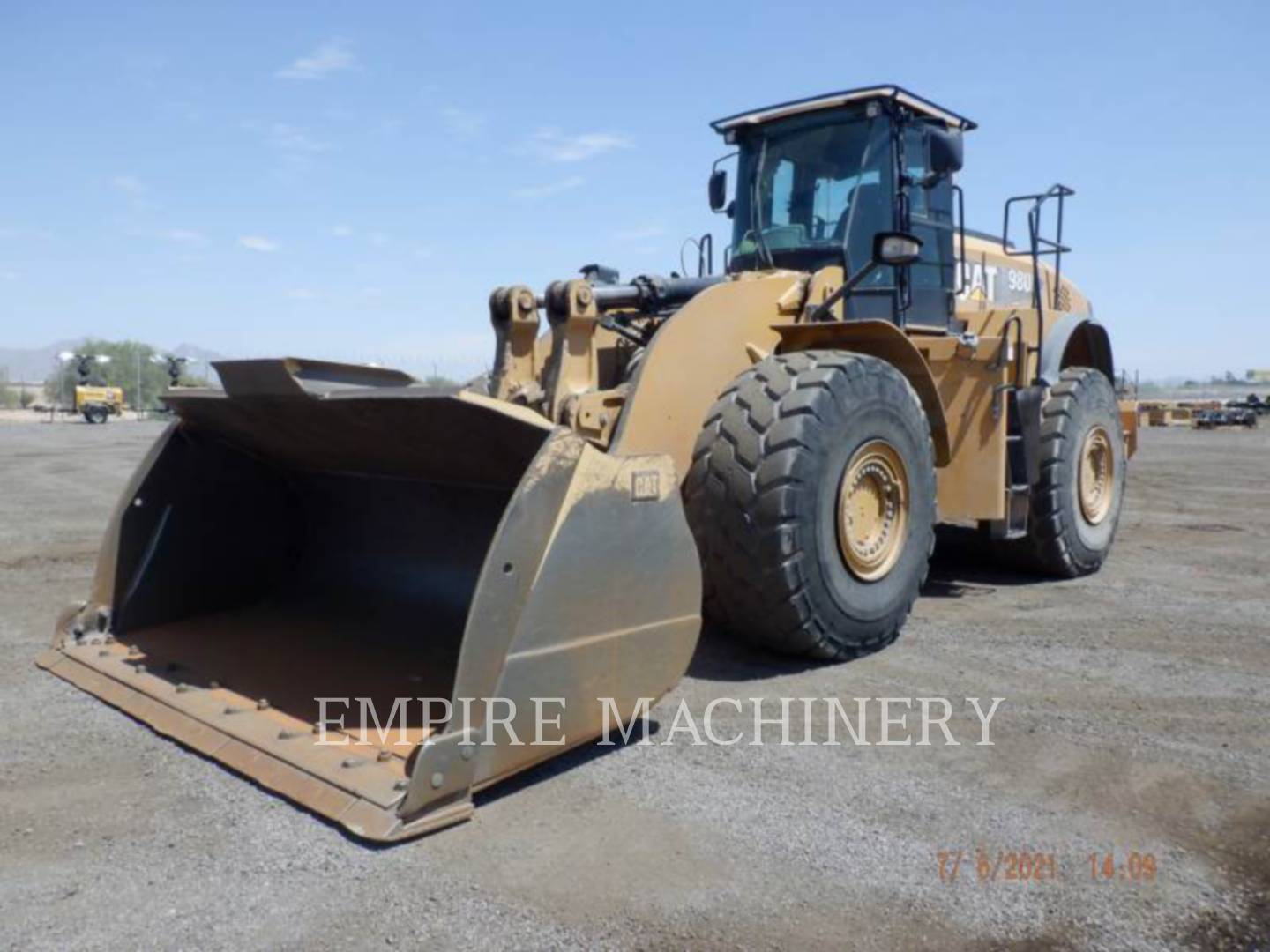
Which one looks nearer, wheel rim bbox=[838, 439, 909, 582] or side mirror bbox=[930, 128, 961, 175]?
wheel rim bbox=[838, 439, 909, 582]

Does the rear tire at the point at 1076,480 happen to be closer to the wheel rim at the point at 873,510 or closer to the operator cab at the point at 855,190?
the operator cab at the point at 855,190

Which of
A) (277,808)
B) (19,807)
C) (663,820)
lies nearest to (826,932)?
(663,820)

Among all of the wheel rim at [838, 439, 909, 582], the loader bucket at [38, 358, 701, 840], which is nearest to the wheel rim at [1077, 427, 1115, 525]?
the wheel rim at [838, 439, 909, 582]

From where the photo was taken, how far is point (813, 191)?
6516 millimetres

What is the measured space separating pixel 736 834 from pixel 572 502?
1.14 metres

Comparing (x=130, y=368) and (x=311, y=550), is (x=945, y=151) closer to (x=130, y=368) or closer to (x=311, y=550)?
(x=311, y=550)

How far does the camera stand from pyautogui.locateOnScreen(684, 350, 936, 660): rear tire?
4.43 metres

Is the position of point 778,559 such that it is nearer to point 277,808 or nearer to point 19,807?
point 277,808

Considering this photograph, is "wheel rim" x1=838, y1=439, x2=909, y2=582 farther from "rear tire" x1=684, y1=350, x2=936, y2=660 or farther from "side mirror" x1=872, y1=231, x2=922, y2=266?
"side mirror" x1=872, y1=231, x2=922, y2=266

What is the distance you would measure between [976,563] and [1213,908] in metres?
5.44

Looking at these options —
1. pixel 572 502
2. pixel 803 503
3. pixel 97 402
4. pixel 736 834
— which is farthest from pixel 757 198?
pixel 97 402

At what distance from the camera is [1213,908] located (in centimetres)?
277

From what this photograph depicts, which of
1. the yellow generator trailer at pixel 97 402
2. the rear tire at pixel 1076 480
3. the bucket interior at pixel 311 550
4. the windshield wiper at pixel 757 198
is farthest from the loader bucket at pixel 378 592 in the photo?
the yellow generator trailer at pixel 97 402
